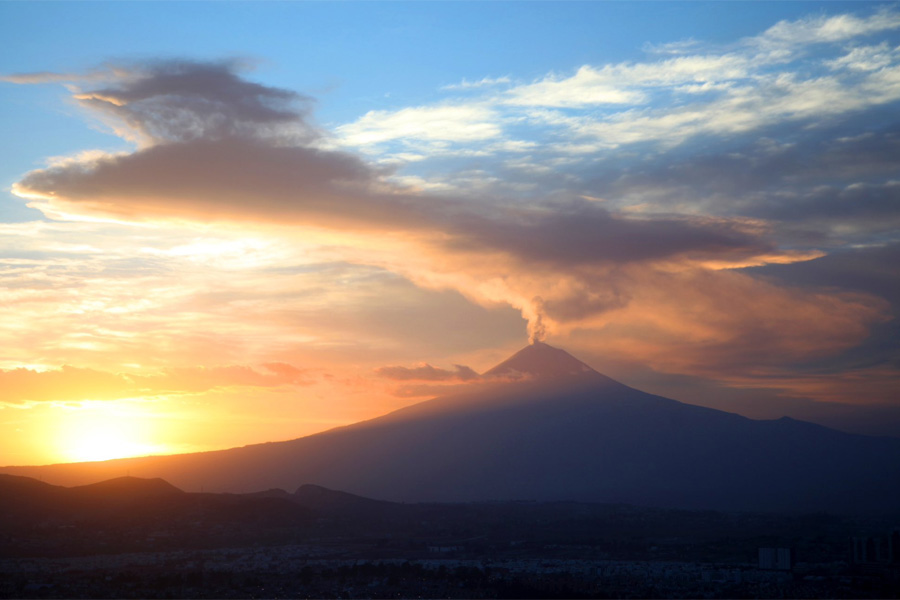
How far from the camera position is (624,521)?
9850cm

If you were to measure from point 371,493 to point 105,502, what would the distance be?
9457 centimetres

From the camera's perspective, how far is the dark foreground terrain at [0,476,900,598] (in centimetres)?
4650

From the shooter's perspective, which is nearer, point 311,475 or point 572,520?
point 572,520

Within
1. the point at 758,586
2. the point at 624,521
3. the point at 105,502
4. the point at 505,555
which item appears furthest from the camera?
the point at 624,521

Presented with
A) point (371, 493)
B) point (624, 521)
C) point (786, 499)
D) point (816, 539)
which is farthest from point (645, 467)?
point (816, 539)

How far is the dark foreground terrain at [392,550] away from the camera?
153 ft

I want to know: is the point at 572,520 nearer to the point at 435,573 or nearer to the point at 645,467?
the point at 435,573

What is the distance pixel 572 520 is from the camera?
328 ft

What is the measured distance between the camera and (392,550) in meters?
67.7

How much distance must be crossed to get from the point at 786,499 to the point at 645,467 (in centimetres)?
3460

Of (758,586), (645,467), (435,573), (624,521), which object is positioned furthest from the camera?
(645,467)

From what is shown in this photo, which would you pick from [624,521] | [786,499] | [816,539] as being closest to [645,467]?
[786,499]

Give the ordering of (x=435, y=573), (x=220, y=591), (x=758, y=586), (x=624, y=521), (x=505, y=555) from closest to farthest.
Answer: (x=220, y=591), (x=758, y=586), (x=435, y=573), (x=505, y=555), (x=624, y=521)

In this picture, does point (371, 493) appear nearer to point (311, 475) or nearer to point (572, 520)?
point (311, 475)
